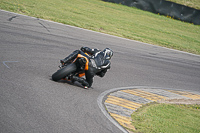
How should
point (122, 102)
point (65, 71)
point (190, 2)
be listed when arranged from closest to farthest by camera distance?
point (65, 71) → point (122, 102) → point (190, 2)

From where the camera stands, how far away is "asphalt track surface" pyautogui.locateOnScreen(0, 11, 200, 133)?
5039mm

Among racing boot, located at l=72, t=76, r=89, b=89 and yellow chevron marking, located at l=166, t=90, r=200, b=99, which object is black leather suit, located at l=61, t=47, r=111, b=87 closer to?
racing boot, located at l=72, t=76, r=89, b=89

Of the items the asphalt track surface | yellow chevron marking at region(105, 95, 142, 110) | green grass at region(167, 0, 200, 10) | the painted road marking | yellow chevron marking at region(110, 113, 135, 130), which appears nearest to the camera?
the asphalt track surface

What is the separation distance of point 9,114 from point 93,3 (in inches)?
856

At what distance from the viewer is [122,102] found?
23.6 feet

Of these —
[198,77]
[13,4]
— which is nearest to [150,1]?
[13,4]

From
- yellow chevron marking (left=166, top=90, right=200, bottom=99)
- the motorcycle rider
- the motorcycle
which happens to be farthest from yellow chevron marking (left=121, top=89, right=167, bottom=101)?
the motorcycle

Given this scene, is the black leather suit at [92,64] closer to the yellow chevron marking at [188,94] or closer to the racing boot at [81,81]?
the racing boot at [81,81]

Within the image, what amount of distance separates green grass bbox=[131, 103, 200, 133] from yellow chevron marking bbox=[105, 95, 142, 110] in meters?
0.20

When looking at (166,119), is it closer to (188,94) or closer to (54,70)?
(188,94)

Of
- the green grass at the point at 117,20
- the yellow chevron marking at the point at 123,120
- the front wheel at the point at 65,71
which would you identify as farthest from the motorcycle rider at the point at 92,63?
the green grass at the point at 117,20

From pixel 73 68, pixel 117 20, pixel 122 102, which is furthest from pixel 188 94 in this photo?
pixel 117 20

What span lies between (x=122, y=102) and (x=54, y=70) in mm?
2256

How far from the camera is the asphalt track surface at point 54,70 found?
5.04m
